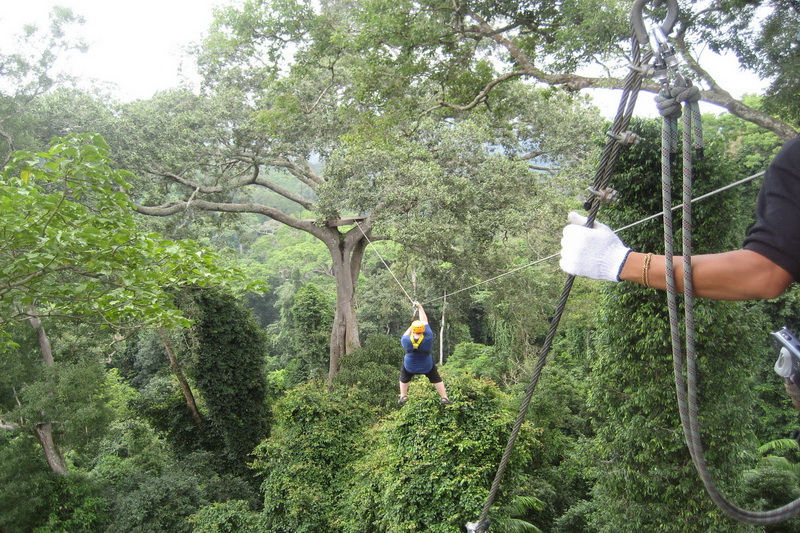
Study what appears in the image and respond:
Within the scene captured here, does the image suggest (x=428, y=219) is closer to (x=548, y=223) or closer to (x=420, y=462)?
(x=548, y=223)

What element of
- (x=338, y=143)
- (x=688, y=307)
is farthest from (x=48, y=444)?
(x=688, y=307)

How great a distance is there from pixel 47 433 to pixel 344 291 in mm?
7779

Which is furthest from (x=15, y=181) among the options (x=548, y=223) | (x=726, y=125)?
(x=726, y=125)

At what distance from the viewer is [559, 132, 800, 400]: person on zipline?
1.12m

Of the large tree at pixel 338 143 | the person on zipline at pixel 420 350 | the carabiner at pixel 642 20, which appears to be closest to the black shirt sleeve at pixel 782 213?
the carabiner at pixel 642 20

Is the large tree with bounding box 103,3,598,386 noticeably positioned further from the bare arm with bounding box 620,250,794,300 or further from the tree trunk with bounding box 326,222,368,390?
the bare arm with bounding box 620,250,794,300

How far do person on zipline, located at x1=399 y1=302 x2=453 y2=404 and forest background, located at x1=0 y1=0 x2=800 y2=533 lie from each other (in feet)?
1.53

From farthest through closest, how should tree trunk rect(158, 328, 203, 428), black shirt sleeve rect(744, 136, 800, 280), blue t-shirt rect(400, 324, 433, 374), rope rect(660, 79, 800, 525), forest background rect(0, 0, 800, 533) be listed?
tree trunk rect(158, 328, 203, 428) → blue t-shirt rect(400, 324, 433, 374) → forest background rect(0, 0, 800, 533) → rope rect(660, 79, 800, 525) → black shirt sleeve rect(744, 136, 800, 280)

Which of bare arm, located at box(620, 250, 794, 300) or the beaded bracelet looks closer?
bare arm, located at box(620, 250, 794, 300)

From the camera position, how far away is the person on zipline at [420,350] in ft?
21.2

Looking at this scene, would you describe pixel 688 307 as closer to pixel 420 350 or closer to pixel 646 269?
pixel 646 269

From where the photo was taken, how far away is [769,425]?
1201cm

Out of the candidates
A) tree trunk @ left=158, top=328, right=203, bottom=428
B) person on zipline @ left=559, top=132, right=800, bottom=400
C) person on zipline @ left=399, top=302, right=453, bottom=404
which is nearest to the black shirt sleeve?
person on zipline @ left=559, top=132, right=800, bottom=400

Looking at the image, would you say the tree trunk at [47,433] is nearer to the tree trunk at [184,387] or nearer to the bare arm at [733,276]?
the tree trunk at [184,387]
